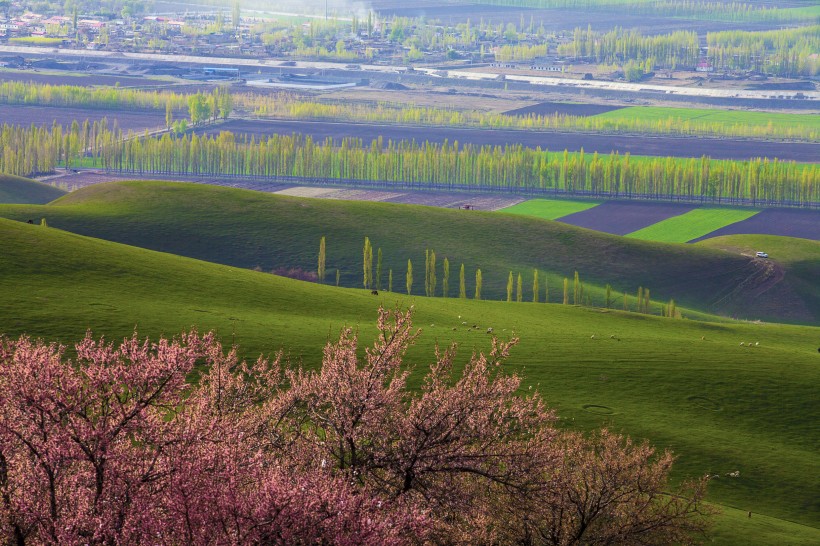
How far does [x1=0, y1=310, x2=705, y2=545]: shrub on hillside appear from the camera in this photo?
118ft

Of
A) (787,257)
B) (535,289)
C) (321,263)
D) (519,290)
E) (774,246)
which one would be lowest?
(535,289)

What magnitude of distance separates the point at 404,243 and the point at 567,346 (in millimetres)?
71526

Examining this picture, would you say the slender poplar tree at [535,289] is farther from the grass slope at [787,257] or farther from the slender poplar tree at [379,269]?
the grass slope at [787,257]

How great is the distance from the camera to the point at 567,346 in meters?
91.2

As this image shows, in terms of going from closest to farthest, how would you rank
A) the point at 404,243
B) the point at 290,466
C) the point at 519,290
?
1. the point at 290,466
2. the point at 519,290
3. the point at 404,243

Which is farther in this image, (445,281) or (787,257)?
(787,257)

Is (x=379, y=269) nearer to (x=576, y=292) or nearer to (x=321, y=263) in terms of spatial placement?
(x=321, y=263)

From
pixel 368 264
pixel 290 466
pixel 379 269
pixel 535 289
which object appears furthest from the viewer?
pixel 368 264

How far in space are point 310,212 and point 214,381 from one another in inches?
4741

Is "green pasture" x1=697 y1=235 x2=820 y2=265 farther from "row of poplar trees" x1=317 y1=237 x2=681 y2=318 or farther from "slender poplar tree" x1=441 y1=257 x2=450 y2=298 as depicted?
"slender poplar tree" x1=441 y1=257 x2=450 y2=298

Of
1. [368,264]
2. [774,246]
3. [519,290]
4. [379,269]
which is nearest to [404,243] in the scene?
[368,264]

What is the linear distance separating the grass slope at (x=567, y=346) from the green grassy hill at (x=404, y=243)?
41.1m

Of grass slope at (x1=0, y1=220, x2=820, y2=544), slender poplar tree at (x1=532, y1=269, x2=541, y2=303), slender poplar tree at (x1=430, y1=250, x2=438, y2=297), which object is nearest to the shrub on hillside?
grass slope at (x1=0, y1=220, x2=820, y2=544)

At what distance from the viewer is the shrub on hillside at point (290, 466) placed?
3594 centimetres
